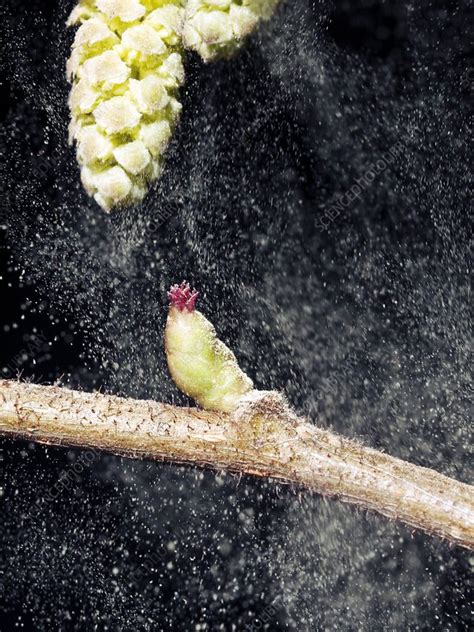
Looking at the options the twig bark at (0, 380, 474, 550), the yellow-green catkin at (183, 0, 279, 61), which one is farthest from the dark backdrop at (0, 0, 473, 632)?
the twig bark at (0, 380, 474, 550)

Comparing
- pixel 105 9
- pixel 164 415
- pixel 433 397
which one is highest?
pixel 105 9

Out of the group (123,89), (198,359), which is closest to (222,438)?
(198,359)

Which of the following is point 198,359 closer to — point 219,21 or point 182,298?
point 182,298

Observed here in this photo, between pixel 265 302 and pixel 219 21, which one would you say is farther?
pixel 265 302

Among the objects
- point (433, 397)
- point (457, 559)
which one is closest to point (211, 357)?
point (433, 397)

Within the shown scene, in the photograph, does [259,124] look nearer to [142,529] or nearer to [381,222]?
[381,222]

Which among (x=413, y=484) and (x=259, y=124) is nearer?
(x=413, y=484)
